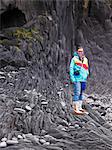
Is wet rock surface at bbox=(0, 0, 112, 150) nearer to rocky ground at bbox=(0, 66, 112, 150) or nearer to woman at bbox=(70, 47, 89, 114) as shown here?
rocky ground at bbox=(0, 66, 112, 150)

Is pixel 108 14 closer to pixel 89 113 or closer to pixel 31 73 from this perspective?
pixel 31 73

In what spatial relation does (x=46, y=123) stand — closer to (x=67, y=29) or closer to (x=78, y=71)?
(x=78, y=71)

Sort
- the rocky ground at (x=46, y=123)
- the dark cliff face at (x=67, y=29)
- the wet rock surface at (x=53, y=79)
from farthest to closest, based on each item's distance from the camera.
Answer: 1. the dark cliff face at (x=67, y=29)
2. the wet rock surface at (x=53, y=79)
3. the rocky ground at (x=46, y=123)

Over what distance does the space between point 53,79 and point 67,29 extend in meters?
4.66

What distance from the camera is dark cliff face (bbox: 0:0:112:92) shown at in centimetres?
1356

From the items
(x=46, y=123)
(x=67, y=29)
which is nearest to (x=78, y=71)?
(x=46, y=123)

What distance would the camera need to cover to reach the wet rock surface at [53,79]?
6.18 m

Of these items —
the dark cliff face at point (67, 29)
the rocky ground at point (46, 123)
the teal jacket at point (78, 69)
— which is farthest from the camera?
the dark cliff face at point (67, 29)

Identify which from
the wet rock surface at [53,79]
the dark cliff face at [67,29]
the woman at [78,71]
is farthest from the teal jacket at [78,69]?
the dark cliff face at [67,29]

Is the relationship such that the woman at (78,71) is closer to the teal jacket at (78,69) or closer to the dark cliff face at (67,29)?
the teal jacket at (78,69)

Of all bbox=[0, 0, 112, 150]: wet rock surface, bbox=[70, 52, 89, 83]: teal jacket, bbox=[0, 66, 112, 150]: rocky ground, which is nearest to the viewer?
bbox=[0, 66, 112, 150]: rocky ground

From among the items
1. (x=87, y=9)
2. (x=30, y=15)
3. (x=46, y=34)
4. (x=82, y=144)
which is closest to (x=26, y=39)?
(x=46, y=34)

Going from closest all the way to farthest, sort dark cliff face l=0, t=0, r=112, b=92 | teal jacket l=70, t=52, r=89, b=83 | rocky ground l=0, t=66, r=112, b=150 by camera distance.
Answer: rocky ground l=0, t=66, r=112, b=150
teal jacket l=70, t=52, r=89, b=83
dark cliff face l=0, t=0, r=112, b=92

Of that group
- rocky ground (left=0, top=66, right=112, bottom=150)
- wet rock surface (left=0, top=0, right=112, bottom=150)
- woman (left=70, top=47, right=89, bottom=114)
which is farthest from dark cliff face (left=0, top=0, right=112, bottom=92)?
woman (left=70, top=47, right=89, bottom=114)
